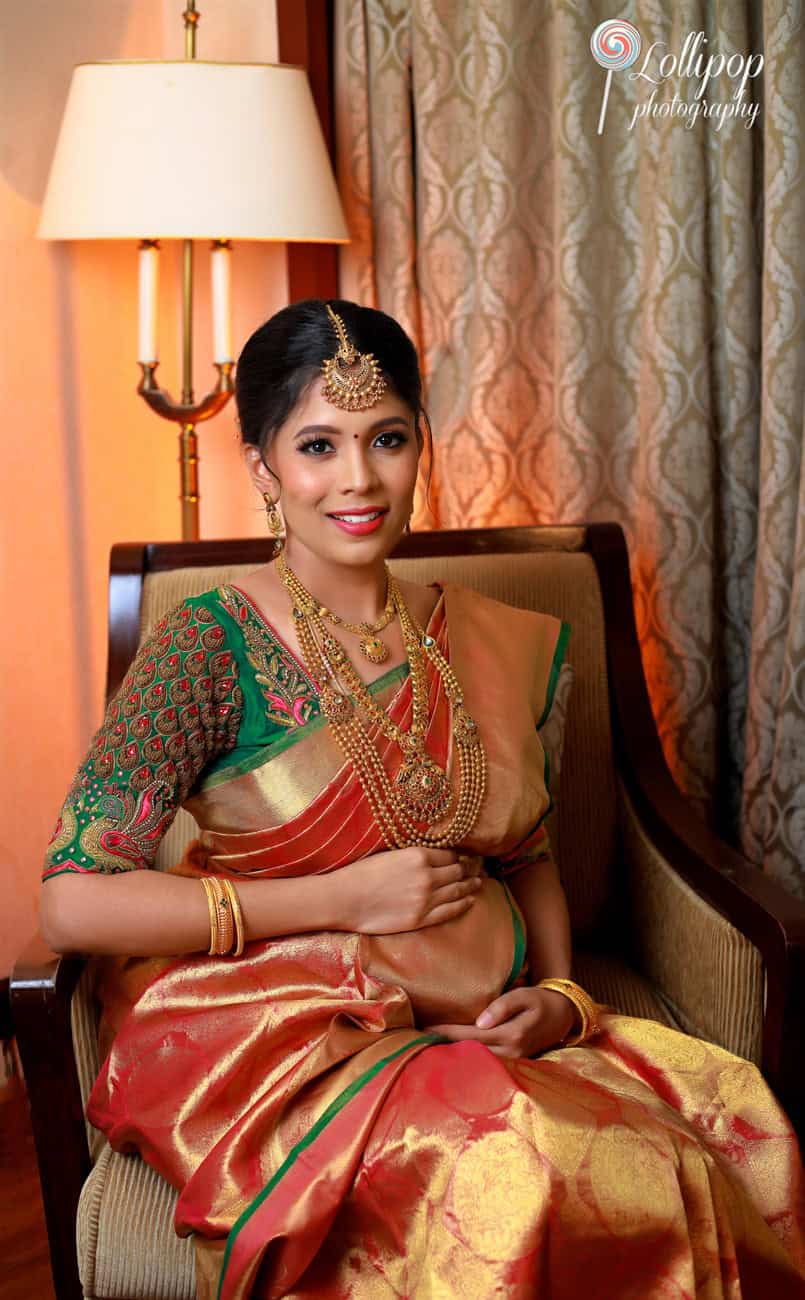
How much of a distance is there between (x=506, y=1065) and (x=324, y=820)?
31 centimetres

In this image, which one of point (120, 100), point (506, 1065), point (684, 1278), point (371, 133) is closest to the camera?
point (684, 1278)

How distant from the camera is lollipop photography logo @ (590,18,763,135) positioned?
187 centimetres

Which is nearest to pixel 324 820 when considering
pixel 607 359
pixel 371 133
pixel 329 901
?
pixel 329 901

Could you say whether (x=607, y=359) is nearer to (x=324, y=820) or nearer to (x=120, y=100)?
(x=120, y=100)

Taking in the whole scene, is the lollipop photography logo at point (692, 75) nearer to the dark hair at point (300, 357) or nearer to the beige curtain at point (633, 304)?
the beige curtain at point (633, 304)

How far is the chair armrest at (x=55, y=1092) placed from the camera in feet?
4.06

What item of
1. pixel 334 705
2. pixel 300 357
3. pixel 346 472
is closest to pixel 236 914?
pixel 334 705

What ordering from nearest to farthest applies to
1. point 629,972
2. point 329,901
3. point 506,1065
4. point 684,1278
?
point 684,1278
point 506,1065
point 329,901
point 629,972

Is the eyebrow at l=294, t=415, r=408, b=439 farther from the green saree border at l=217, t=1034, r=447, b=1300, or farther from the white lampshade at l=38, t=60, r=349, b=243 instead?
the white lampshade at l=38, t=60, r=349, b=243

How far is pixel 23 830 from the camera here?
2307 millimetres

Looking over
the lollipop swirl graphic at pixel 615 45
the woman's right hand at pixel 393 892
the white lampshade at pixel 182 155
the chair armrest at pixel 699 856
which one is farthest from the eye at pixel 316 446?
the lollipop swirl graphic at pixel 615 45

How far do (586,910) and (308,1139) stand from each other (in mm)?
738

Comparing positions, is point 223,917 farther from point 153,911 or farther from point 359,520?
point 359,520

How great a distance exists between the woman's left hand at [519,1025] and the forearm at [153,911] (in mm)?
171
